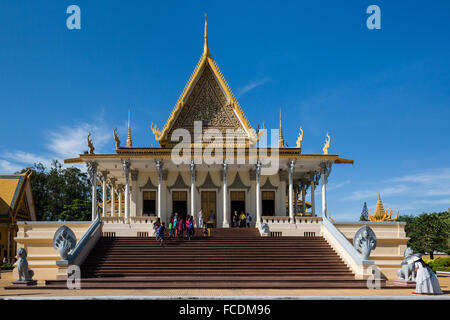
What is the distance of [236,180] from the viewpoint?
27.8m

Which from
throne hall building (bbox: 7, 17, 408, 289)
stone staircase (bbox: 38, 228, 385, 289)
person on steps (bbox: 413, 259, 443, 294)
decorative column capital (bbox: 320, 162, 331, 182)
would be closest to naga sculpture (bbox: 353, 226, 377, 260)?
throne hall building (bbox: 7, 17, 408, 289)

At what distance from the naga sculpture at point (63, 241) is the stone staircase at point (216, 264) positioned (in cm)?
94

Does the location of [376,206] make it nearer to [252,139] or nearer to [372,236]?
[252,139]

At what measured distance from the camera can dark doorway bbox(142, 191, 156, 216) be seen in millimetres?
27594

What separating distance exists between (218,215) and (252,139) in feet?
16.9

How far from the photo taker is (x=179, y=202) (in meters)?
27.5

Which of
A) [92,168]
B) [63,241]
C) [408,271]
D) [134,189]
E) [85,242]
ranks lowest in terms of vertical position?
[408,271]

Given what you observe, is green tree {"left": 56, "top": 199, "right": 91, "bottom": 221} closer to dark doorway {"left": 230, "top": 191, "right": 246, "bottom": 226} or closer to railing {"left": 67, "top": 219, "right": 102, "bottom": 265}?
dark doorway {"left": 230, "top": 191, "right": 246, "bottom": 226}

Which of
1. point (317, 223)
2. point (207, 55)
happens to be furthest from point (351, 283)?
point (207, 55)

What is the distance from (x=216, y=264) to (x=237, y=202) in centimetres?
1081

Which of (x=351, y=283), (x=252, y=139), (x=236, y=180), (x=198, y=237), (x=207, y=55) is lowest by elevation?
(x=351, y=283)

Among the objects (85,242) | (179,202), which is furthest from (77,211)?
(85,242)

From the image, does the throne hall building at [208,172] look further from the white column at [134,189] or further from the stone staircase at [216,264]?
the stone staircase at [216,264]

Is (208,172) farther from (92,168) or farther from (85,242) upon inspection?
(85,242)
